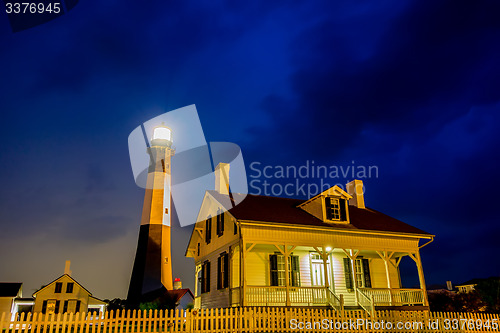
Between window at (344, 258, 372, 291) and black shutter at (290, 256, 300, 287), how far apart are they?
3140 mm

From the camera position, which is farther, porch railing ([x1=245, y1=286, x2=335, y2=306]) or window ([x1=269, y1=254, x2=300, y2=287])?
window ([x1=269, y1=254, x2=300, y2=287])

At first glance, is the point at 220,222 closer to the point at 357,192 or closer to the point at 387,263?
the point at 387,263

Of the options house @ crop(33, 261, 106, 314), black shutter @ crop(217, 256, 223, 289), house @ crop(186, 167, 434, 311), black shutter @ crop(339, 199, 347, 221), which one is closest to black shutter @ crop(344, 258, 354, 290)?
house @ crop(186, 167, 434, 311)

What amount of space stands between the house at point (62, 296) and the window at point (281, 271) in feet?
95.7

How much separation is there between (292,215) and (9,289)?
39.5m

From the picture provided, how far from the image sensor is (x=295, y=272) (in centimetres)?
2022

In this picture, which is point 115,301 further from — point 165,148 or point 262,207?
point 262,207

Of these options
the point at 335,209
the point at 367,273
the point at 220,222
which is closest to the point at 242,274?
the point at 220,222

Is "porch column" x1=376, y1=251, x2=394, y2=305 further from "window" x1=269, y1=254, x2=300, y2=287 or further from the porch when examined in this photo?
"window" x1=269, y1=254, x2=300, y2=287

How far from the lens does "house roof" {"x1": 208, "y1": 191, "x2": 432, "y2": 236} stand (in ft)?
62.2

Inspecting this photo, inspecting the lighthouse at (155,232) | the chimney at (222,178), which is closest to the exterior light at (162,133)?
the lighthouse at (155,232)

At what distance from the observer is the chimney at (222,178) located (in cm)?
2373

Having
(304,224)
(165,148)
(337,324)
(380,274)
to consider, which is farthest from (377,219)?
(165,148)

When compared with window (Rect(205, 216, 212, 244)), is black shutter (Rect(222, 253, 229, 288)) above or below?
below
